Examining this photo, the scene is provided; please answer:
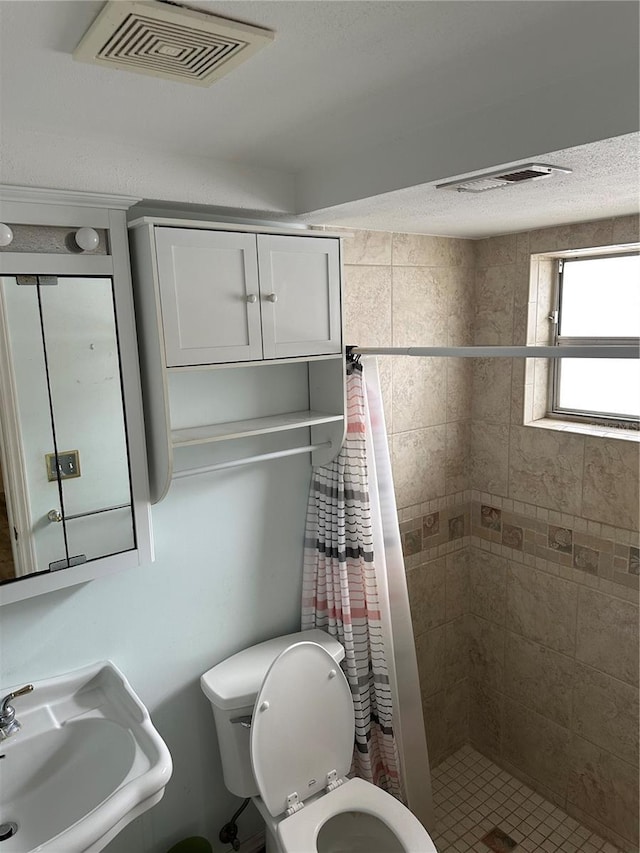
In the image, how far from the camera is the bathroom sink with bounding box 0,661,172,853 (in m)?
1.49

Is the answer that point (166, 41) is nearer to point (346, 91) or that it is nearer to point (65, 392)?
point (346, 91)

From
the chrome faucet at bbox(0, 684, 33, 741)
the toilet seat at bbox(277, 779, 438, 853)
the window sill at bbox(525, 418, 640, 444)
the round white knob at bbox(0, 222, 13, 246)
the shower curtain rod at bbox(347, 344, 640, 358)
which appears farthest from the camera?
the window sill at bbox(525, 418, 640, 444)

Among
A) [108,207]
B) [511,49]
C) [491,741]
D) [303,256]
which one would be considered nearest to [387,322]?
[303,256]

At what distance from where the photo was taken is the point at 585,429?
2365mm

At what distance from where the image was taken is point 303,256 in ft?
6.13

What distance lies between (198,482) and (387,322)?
3.14 ft

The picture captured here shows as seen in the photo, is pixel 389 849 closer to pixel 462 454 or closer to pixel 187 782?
pixel 187 782

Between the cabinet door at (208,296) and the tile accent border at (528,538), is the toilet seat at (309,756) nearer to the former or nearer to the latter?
the tile accent border at (528,538)

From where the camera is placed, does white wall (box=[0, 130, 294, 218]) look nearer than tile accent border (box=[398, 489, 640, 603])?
Yes

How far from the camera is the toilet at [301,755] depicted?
184cm

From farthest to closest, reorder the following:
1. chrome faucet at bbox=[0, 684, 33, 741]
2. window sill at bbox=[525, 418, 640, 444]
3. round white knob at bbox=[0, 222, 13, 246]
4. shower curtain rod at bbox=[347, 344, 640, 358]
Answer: window sill at bbox=[525, 418, 640, 444], chrome faucet at bbox=[0, 684, 33, 741], round white knob at bbox=[0, 222, 13, 246], shower curtain rod at bbox=[347, 344, 640, 358]

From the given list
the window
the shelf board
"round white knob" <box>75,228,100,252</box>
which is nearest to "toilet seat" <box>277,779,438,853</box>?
the shelf board

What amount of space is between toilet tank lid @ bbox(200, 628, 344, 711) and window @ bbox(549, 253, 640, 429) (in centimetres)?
135

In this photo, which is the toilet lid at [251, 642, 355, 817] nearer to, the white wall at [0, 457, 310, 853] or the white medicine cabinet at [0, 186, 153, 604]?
the white wall at [0, 457, 310, 853]
